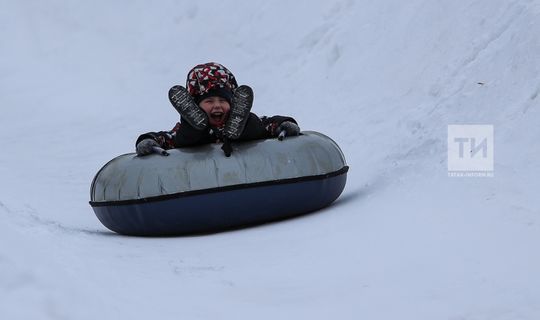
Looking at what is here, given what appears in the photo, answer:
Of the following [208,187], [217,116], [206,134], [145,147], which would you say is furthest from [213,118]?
[208,187]

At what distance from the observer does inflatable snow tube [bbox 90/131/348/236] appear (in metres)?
5.23

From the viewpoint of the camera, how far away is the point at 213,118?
5715 millimetres

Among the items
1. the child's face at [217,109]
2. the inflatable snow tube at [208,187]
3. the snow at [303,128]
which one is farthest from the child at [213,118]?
the snow at [303,128]

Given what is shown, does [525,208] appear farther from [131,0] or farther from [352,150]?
[131,0]

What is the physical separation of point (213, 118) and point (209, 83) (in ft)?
0.87

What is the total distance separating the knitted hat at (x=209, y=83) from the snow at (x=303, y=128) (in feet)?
Result: 3.44

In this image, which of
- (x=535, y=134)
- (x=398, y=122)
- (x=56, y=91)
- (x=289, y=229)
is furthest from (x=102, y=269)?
(x=56, y=91)

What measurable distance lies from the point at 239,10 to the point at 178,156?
7.52m

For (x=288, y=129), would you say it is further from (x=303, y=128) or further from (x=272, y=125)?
(x=303, y=128)

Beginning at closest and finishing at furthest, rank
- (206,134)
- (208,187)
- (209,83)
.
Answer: (208,187)
(206,134)
(209,83)

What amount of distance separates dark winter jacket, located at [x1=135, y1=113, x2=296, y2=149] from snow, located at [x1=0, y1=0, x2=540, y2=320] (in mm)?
655

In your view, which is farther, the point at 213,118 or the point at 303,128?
the point at 303,128

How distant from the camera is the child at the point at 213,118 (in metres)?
5.39

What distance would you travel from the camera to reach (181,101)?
5395 millimetres
